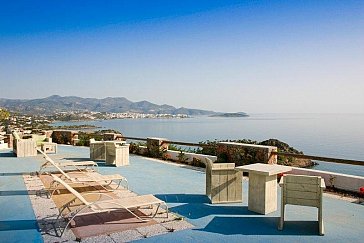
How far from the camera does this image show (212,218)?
204 inches

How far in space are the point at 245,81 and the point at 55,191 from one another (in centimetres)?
1821

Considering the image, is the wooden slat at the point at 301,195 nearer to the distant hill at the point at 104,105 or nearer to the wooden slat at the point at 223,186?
the wooden slat at the point at 223,186

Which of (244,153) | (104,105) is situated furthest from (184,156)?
(104,105)

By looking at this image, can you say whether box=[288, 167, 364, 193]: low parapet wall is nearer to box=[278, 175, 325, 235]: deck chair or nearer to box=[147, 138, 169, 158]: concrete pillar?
box=[278, 175, 325, 235]: deck chair

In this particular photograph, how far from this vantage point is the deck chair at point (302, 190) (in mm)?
4598

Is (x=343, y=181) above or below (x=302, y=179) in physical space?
below

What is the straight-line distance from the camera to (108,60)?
26234 millimetres

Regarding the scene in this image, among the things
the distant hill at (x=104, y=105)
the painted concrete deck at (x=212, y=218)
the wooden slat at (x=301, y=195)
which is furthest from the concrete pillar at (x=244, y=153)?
the distant hill at (x=104, y=105)

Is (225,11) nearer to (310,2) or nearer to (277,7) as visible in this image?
(277,7)

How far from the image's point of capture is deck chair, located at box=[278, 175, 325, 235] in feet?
15.1

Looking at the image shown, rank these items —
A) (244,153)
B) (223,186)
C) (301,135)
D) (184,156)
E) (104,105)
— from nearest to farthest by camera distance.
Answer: (223,186) < (244,153) < (184,156) < (301,135) < (104,105)

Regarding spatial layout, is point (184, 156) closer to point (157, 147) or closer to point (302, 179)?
point (157, 147)

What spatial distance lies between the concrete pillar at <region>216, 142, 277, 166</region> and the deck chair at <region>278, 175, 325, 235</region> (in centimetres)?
355

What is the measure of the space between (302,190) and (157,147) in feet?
25.4
